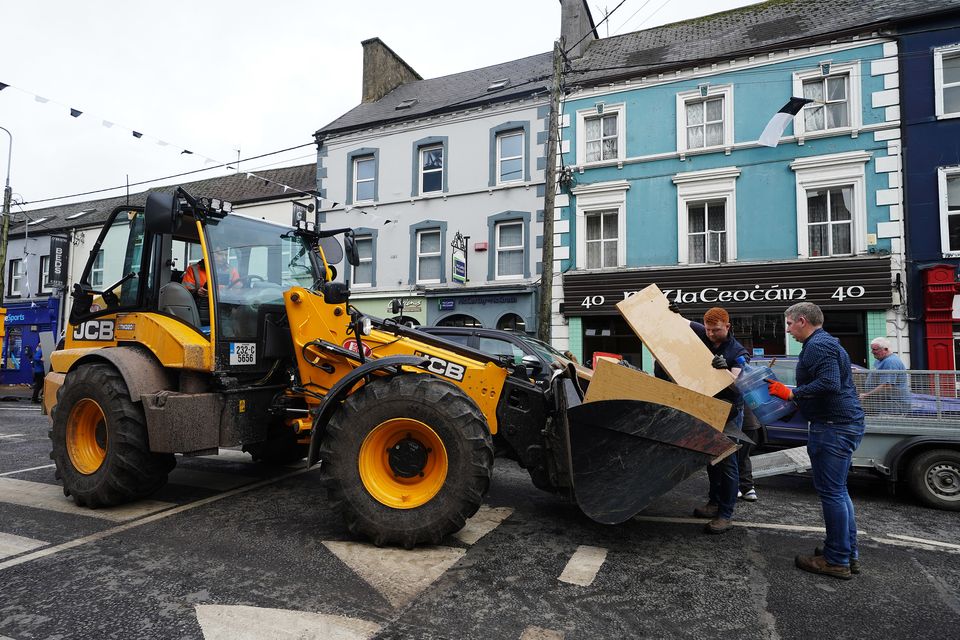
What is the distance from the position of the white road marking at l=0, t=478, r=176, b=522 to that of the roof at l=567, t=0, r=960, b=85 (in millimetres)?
13459

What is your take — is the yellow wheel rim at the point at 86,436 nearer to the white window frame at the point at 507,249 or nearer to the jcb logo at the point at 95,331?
the jcb logo at the point at 95,331

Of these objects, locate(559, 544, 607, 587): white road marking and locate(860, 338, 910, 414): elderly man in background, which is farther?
locate(860, 338, 910, 414): elderly man in background

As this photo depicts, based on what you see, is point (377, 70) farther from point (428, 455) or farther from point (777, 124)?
point (428, 455)

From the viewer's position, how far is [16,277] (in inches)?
1044

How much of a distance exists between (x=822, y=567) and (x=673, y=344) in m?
1.76

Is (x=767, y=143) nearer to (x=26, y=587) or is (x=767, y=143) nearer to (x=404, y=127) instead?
(x=404, y=127)

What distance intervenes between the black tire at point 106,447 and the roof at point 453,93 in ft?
49.0

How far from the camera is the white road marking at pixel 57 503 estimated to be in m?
4.59

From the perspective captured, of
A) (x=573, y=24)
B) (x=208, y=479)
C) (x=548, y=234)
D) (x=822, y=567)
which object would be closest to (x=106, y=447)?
(x=208, y=479)

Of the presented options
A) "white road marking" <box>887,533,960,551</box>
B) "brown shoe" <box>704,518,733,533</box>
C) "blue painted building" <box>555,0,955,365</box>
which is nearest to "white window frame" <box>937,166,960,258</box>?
"blue painted building" <box>555,0,955,365</box>

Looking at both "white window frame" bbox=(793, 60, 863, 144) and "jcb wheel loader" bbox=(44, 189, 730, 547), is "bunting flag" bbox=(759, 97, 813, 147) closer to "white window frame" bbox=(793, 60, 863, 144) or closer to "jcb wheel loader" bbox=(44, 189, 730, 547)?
"white window frame" bbox=(793, 60, 863, 144)

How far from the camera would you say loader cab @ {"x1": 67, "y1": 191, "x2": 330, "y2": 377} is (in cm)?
463

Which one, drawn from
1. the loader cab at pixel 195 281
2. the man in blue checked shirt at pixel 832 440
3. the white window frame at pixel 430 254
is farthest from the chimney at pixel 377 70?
the man in blue checked shirt at pixel 832 440

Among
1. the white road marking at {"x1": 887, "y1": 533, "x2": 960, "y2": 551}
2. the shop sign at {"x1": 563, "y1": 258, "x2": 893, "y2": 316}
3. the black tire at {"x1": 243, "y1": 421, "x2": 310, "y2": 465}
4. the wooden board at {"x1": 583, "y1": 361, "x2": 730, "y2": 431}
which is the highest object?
the shop sign at {"x1": 563, "y1": 258, "x2": 893, "y2": 316}
